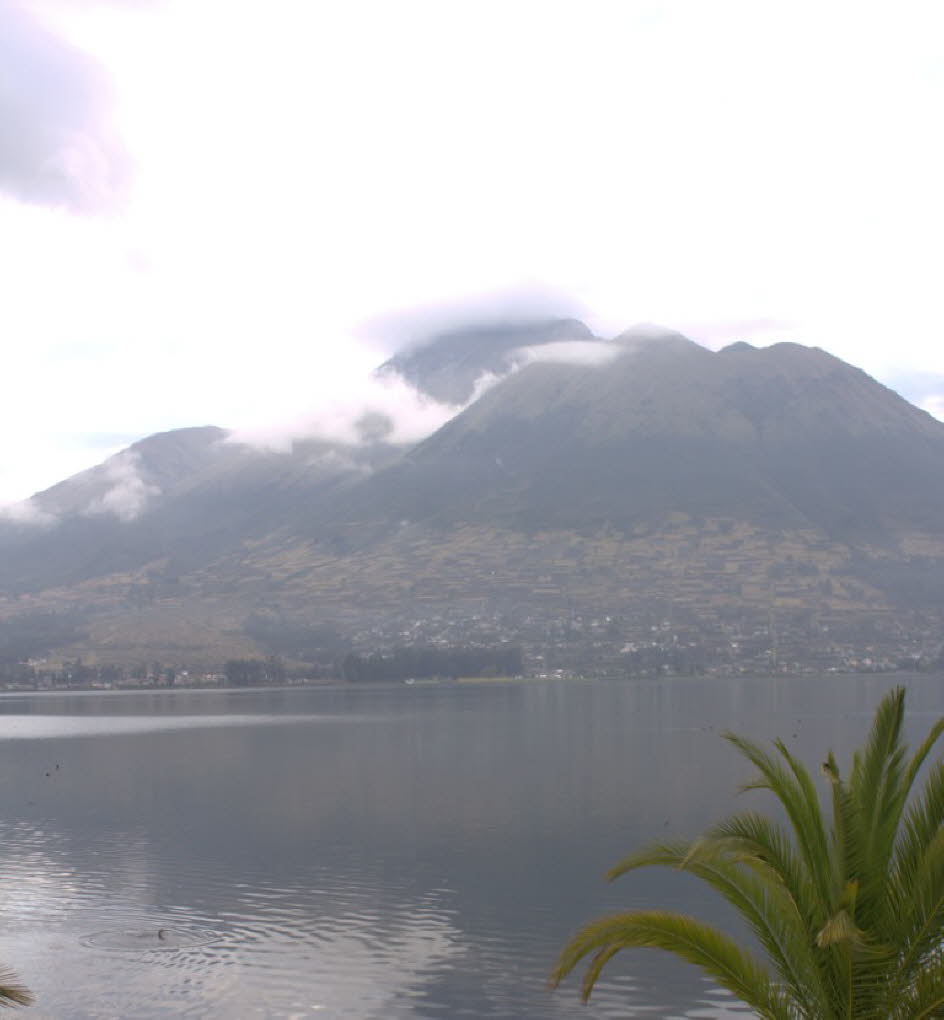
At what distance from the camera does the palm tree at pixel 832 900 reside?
15.0 m

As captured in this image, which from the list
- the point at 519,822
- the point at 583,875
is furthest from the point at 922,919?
the point at 519,822

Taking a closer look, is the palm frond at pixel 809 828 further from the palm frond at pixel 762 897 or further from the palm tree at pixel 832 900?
the palm frond at pixel 762 897

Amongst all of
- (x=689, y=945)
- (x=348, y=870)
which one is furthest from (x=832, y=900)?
(x=348, y=870)

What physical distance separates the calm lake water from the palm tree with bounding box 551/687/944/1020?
14584 mm

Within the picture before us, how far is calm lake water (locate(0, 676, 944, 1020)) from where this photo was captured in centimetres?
3173

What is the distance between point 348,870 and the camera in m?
48.2

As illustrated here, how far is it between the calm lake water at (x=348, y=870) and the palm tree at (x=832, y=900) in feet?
47.8

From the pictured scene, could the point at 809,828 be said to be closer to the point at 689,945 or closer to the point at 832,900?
the point at 832,900

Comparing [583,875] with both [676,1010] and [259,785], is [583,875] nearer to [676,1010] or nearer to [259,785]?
[676,1010]

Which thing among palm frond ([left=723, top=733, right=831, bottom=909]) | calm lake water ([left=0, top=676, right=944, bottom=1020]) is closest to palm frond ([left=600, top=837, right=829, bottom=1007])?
palm frond ([left=723, top=733, right=831, bottom=909])

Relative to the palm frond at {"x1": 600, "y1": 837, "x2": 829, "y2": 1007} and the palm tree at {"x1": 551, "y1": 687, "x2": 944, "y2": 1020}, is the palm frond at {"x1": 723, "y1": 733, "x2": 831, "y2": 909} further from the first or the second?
the palm frond at {"x1": 600, "y1": 837, "x2": 829, "y2": 1007}

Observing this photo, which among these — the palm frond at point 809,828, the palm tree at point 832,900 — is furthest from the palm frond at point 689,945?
the palm frond at point 809,828

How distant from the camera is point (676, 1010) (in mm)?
29484

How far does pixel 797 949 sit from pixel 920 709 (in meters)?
137
